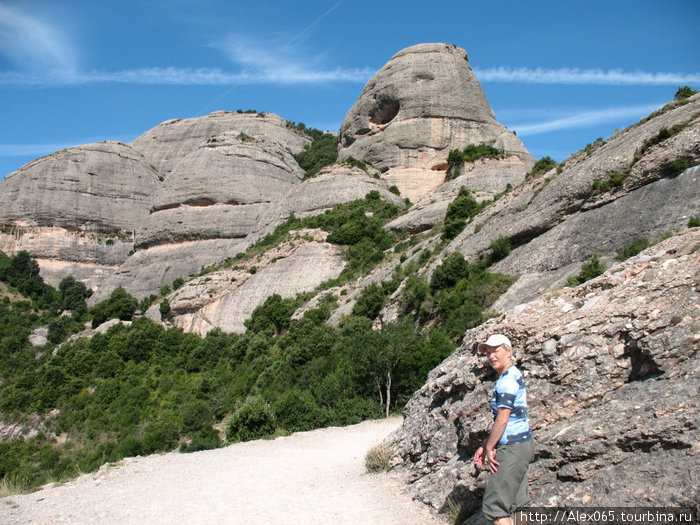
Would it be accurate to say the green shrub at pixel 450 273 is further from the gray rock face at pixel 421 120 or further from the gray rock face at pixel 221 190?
the gray rock face at pixel 221 190

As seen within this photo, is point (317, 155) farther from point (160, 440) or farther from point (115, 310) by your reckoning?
point (160, 440)

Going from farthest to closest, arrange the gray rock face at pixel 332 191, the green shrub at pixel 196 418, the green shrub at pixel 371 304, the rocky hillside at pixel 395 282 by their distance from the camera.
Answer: the gray rock face at pixel 332 191 < the green shrub at pixel 371 304 < the green shrub at pixel 196 418 < the rocky hillside at pixel 395 282

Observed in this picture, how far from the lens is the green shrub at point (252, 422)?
11906mm

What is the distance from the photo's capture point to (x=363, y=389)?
13484 millimetres

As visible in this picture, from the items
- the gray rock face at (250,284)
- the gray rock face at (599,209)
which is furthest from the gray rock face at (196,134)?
the gray rock face at (599,209)

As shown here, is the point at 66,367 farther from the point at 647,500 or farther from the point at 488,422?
the point at 647,500

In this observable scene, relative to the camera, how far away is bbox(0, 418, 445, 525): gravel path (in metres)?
5.71

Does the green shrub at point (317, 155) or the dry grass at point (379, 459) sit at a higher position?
the green shrub at point (317, 155)

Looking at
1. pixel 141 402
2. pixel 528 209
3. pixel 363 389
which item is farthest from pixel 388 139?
pixel 363 389

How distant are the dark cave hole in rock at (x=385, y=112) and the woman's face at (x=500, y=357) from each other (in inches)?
1448

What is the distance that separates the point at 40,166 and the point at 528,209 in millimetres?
46608

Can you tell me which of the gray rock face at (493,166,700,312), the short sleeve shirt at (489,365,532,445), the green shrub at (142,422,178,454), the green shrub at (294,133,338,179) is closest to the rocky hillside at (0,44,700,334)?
the gray rock face at (493,166,700,312)

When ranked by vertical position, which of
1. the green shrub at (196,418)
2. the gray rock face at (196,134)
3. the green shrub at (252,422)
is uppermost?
the gray rock face at (196,134)

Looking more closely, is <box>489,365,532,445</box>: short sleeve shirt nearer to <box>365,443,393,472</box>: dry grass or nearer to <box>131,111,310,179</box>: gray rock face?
<box>365,443,393,472</box>: dry grass
